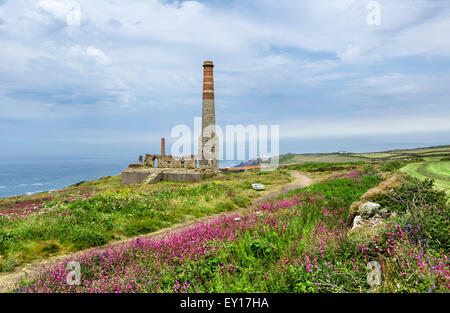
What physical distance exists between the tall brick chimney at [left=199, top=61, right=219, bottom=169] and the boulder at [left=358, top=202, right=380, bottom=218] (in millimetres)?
34593

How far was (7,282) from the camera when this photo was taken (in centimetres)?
646

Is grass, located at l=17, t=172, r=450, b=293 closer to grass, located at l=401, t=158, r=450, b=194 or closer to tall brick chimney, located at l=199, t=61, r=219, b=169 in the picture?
grass, located at l=401, t=158, r=450, b=194

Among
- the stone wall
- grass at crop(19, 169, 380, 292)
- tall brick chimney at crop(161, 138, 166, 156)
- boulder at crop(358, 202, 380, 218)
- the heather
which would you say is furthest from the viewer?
tall brick chimney at crop(161, 138, 166, 156)

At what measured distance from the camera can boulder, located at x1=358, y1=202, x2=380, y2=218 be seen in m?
7.39

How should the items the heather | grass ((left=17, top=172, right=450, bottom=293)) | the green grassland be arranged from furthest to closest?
the green grassland, the heather, grass ((left=17, top=172, right=450, bottom=293))

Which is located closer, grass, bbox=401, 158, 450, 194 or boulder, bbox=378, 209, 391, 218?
boulder, bbox=378, 209, 391, 218

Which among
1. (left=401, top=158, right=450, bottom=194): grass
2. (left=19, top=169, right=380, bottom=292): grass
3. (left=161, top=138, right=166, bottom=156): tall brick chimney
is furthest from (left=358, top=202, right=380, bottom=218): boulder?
(left=161, top=138, right=166, bottom=156): tall brick chimney

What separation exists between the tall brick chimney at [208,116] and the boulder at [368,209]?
3459cm

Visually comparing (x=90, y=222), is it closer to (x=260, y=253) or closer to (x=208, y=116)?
(x=260, y=253)

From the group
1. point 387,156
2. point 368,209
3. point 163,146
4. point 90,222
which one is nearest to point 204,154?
point 163,146

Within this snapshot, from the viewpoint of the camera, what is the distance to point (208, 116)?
42.2 metres

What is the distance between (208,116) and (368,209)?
36.3 meters
